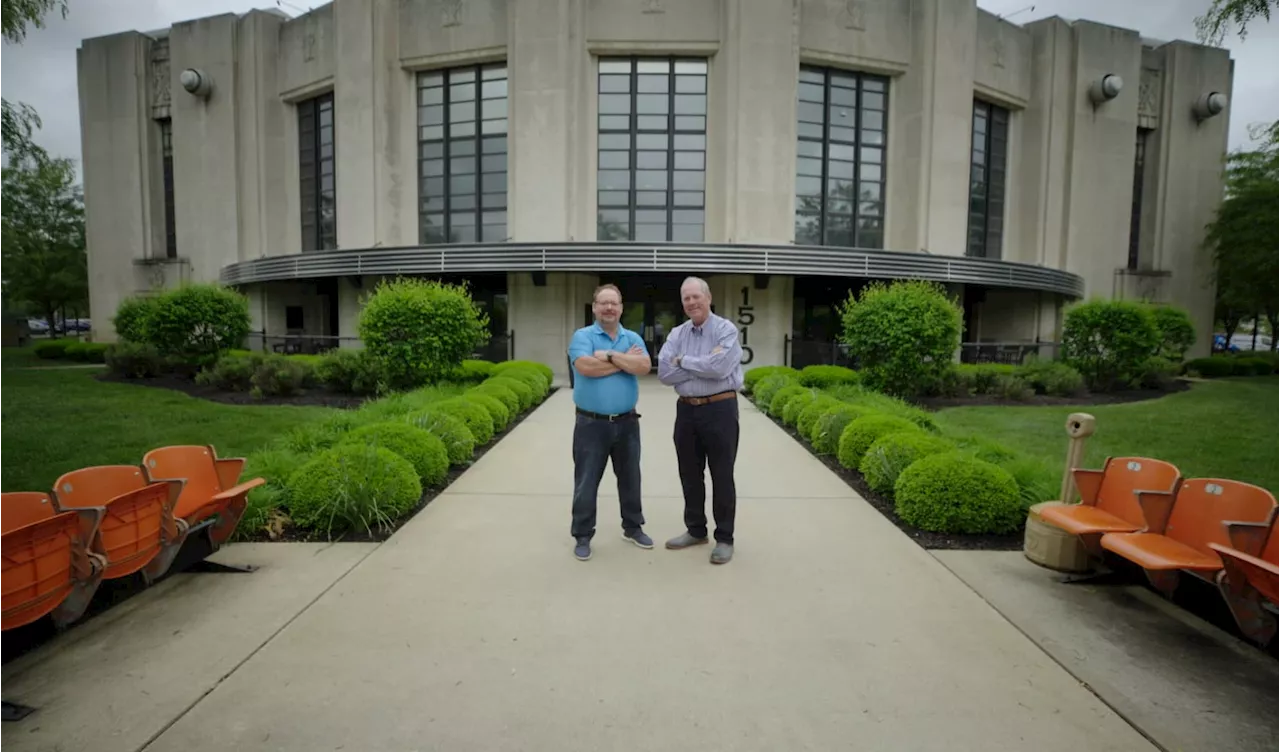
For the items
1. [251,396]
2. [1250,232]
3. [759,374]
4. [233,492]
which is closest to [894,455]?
[233,492]

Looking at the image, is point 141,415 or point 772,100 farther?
point 772,100

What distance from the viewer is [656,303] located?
2291cm

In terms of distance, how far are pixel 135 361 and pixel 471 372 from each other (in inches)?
416

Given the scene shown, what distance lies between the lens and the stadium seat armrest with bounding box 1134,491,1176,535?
4.17m

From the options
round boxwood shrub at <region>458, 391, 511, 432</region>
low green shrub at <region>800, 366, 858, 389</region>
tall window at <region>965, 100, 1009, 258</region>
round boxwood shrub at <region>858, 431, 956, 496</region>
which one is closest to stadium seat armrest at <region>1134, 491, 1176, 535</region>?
round boxwood shrub at <region>858, 431, 956, 496</region>

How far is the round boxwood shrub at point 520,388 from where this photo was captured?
13.0 meters

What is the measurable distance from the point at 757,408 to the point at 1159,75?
29557mm

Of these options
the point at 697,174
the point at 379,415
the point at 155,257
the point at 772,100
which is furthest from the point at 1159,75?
the point at 155,257

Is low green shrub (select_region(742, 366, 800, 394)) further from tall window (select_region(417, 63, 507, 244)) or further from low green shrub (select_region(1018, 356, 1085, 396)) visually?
tall window (select_region(417, 63, 507, 244))

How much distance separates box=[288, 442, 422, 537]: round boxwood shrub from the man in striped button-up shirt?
2673 mm

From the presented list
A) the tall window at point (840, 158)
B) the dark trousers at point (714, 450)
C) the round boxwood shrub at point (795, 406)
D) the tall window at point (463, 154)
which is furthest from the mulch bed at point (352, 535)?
the tall window at point (840, 158)

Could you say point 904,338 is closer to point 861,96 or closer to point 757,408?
point 757,408

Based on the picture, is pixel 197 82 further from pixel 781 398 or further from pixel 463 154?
pixel 781 398

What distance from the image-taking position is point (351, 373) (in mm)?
15719
